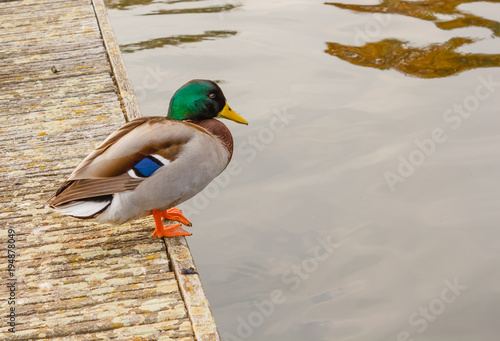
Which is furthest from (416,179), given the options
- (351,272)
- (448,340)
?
(448,340)

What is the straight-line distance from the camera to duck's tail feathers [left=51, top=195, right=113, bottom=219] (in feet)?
10.7

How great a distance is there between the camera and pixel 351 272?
459cm

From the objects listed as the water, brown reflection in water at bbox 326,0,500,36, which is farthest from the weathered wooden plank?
brown reflection in water at bbox 326,0,500,36

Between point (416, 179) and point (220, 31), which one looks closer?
point (416, 179)

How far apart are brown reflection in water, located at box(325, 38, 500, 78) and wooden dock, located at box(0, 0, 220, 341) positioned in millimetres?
3346

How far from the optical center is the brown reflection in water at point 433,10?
28.7 feet

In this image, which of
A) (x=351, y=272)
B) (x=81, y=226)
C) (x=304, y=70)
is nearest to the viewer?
(x=81, y=226)

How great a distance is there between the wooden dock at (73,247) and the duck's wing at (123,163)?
1.12 ft

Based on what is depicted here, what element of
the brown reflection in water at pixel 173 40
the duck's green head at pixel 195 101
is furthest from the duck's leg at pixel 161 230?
the brown reflection in water at pixel 173 40

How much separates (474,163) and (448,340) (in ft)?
6.98

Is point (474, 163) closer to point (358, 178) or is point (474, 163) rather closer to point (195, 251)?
point (358, 178)

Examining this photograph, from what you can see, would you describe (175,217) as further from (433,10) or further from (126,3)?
(126,3)

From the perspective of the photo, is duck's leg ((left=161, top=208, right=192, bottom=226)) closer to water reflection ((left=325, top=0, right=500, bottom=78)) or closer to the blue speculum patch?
the blue speculum patch

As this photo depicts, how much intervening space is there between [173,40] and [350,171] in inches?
173
